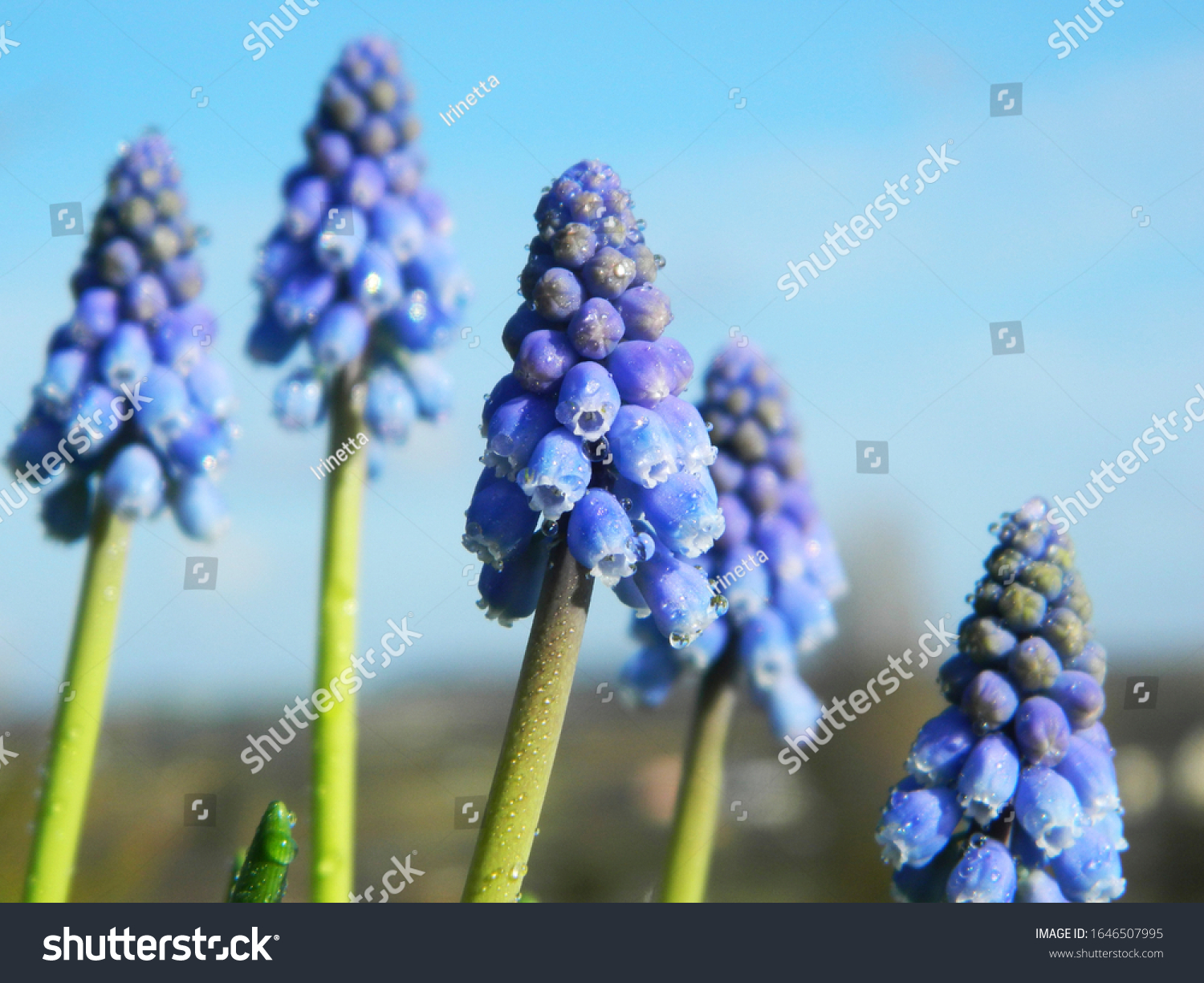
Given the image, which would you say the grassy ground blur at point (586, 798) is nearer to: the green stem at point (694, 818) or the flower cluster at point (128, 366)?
the green stem at point (694, 818)

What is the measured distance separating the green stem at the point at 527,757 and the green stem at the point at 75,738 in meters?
1.56

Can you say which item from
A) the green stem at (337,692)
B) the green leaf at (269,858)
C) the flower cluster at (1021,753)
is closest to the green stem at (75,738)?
the green stem at (337,692)

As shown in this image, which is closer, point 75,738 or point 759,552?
point 75,738

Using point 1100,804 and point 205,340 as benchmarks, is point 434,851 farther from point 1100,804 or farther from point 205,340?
point 1100,804

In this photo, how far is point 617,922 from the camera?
2988 millimetres

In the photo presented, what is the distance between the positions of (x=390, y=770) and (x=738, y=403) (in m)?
3.95

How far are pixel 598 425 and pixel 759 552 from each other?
206cm

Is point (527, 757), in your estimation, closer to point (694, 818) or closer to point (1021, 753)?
point (1021, 753)

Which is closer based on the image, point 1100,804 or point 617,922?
point 1100,804

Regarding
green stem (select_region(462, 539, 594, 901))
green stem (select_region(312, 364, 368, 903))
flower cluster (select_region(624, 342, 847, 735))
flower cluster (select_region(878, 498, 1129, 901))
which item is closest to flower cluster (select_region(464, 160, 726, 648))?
green stem (select_region(462, 539, 594, 901))

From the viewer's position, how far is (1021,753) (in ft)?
8.88

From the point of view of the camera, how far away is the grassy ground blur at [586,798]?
19.9 feet

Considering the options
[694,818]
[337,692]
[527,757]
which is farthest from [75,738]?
[694,818]

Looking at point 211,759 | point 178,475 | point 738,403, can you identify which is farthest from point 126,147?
point 211,759
